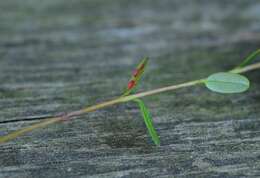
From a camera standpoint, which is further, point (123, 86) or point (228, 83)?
point (123, 86)

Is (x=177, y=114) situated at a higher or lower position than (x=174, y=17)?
lower

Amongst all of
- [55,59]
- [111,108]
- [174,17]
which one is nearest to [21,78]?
[55,59]

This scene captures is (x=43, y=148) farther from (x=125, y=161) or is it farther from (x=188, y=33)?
(x=188, y=33)

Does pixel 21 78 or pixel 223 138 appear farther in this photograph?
pixel 21 78
